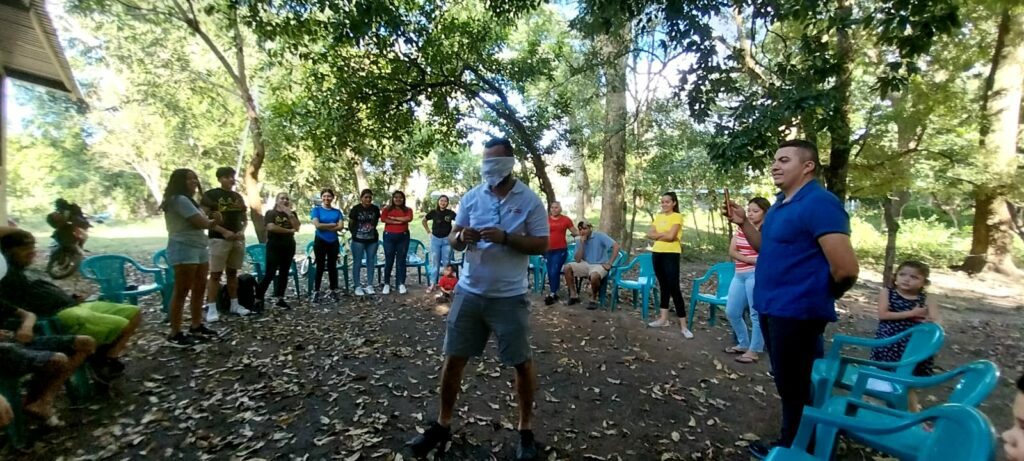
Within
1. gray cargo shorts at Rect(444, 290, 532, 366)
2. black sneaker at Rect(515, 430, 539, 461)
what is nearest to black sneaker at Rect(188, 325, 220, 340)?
gray cargo shorts at Rect(444, 290, 532, 366)

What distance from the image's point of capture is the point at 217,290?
5.50 m

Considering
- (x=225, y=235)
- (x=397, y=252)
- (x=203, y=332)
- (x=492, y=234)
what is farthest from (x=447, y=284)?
(x=492, y=234)

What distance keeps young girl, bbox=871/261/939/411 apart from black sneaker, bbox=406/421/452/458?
115 inches

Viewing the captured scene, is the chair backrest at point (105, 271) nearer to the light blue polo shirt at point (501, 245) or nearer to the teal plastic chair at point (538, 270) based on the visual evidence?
the light blue polo shirt at point (501, 245)

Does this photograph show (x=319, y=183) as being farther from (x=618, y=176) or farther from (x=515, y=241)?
(x=515, y=241)

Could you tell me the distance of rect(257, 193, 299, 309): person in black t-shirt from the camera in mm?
6090

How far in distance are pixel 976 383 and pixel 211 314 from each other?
6415mm

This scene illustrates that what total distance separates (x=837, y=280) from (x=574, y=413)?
1.95 m

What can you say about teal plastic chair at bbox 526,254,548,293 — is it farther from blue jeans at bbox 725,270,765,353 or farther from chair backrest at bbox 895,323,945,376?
chair backrest at bbox 895,323,945,376

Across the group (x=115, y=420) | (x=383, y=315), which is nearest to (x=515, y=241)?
(x=115, y=420)

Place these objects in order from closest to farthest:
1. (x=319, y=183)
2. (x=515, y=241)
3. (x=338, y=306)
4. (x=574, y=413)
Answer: (x=515, y=241) → (x=574, y=413) → (x=338, y=306) → (x=319, y=183)

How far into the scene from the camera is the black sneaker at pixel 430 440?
8.94 ft

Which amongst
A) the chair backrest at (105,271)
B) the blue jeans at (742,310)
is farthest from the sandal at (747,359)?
the chair backrest at (105,271)

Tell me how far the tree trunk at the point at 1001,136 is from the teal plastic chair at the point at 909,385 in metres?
10.1
